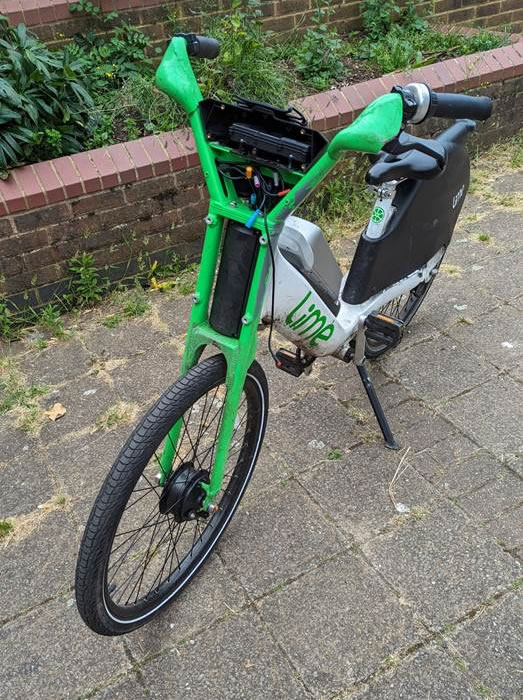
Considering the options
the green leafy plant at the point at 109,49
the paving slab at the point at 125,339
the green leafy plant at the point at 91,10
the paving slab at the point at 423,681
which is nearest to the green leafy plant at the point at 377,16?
the green leafy plant at the point at 109,49

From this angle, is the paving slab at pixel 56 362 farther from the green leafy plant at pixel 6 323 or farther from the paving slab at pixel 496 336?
the paving slab at pixel 496 336

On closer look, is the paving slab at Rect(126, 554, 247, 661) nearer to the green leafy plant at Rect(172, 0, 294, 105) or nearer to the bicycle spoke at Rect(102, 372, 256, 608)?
the bicycle spoke at Rect(102, 372, 256, 608)

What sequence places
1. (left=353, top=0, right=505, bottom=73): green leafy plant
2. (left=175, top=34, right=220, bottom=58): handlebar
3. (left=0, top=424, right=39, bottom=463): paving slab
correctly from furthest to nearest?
(left=353, top=0, right=505, bottom=73): green leafy plant
(left=0, top=424, right=39, bottom=463): paving slab
(left=175, top=34, right=220, bottom=58): handlebar

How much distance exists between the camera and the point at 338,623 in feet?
7.13

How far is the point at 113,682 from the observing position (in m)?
2.04

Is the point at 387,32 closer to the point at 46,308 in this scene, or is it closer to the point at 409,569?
the point at 46,308

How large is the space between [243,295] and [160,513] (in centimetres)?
83

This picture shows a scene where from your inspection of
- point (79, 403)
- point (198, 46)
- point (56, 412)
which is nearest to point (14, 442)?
point (56, 412)

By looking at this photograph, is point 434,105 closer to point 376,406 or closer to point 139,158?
point 376,406

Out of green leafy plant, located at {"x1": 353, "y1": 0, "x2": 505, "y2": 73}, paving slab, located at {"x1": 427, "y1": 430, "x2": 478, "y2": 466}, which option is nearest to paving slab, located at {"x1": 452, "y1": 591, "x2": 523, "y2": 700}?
paving slab, located at {"x1": 427, "y1": 430, "x2": 478, "y2": 466}

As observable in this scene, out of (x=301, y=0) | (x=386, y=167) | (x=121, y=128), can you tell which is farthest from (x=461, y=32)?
(x=386, y=167)

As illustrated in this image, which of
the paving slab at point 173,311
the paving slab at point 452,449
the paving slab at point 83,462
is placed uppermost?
the paving slab at point 173,311

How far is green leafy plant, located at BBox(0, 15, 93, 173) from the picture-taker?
3.57 meters

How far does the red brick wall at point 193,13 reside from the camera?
14.1 ft
